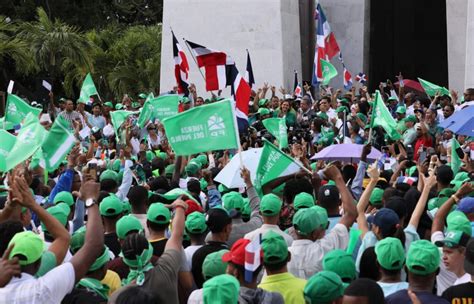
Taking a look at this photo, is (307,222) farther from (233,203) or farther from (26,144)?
(26,144)

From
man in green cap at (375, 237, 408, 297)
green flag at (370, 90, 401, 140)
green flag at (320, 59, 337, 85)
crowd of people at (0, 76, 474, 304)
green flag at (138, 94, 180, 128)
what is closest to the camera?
crowd of people at (0, 76, 474, 304)

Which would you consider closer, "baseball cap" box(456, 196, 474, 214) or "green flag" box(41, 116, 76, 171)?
"baseball cap" box(456, 196, 474, 214)

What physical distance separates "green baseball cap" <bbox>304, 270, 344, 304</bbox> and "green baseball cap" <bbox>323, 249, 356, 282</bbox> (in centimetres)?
68

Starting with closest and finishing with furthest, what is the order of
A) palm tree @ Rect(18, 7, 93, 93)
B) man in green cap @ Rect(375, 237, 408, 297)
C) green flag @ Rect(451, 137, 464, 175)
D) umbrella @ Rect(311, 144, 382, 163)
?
man in green cap @ Rect(375, 237, 408, 297)
green flag @ Rect(451, 137, 464, 175)
umbrella @ Rect(311, 144, 382, 163)
palm tree @ Rect(18, 7, 93, 93)

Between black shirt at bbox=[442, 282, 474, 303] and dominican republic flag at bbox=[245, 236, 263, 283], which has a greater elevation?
dominican republic flag at bbox=[245, 236, 263, 283]

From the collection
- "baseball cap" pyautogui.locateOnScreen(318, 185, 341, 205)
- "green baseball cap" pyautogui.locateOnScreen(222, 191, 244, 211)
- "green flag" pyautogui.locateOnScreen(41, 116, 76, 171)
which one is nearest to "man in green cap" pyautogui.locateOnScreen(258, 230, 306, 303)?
"baseball cap" pyautogui.locateOnScreen(318, 185, 341, 205)

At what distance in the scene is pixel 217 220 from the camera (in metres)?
7.70

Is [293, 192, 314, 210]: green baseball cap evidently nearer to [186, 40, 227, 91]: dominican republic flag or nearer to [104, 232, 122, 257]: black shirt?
[104, 232, 122, 257]: black shirt

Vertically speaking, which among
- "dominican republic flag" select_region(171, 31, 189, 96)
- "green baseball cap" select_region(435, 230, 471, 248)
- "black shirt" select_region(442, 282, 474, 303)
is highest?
"green baseball cap" select_region(435, 230, 471, 248)

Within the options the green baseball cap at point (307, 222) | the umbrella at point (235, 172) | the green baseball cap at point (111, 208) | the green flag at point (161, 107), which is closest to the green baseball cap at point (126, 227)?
the green baseball cap at point (111, 208)

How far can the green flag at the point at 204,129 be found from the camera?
10.7 metres

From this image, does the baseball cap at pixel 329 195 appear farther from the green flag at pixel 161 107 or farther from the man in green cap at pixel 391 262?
the green flag at pixel 161 107

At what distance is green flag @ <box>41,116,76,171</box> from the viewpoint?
9.89 m

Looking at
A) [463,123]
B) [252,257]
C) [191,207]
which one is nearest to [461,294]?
[252,257]
